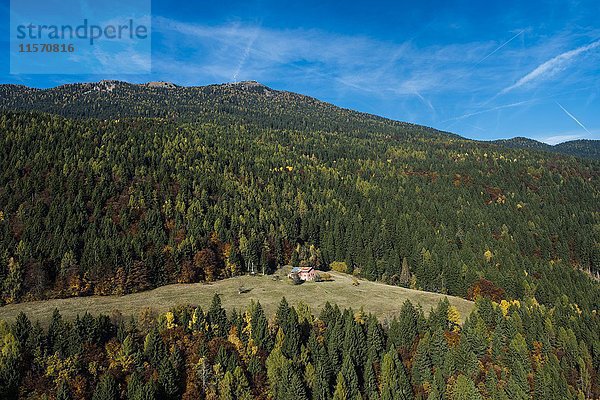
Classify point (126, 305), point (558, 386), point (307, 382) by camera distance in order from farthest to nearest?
point (126, 305) → point (558, 386) → point (307, 382)

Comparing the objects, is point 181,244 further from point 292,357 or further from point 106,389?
point 106,389

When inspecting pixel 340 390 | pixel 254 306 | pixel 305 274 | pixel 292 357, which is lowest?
pixel 340 390

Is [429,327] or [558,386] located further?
[429,327]

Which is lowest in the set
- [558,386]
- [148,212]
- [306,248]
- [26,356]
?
[558,386]

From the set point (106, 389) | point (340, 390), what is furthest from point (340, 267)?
point (106, 389)

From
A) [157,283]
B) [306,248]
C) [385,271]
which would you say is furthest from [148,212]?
[385,271]

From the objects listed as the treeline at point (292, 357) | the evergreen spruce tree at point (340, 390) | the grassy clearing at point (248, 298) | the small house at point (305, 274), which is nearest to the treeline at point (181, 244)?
the grassy clearing at point (248, 298)

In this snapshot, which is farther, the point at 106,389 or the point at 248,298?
the point at 248,298

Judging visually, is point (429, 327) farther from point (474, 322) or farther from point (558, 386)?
point (558, 386)
